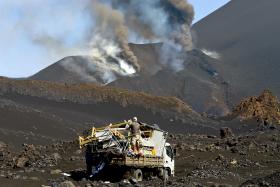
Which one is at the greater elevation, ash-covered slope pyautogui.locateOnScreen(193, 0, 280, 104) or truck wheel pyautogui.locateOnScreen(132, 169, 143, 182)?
ash-covered slope pyautogui.locateOnScreen(193, 0, 280, 104)

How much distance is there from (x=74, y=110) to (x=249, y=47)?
99.2m

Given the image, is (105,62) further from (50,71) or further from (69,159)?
(69,159)

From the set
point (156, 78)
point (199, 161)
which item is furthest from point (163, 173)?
point (156, 78)

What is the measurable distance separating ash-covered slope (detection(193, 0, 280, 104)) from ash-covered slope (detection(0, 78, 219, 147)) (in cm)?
4906

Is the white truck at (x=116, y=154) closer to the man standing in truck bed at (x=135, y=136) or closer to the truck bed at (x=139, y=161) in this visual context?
the truck bed at (x=139, y=161)

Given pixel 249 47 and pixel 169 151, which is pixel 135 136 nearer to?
pixel 169 151

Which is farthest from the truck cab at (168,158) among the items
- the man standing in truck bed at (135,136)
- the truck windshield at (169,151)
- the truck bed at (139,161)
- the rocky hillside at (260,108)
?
the rocky hillside at (260,108)

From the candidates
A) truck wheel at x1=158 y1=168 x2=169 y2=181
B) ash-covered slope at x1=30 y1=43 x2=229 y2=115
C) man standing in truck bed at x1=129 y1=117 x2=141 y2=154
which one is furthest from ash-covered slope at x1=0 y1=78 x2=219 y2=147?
man standing in truck bed at x1=129 y1=117 x2=141 y2=154

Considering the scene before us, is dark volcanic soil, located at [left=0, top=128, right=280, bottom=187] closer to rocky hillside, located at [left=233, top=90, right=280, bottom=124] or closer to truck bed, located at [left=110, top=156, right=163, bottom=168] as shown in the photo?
truck bed, located at [left=110, top=156, right=163, bottom=168]

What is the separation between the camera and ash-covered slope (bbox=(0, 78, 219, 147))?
6231cm

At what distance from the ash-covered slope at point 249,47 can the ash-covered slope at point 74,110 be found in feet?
161

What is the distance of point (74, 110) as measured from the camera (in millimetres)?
78312

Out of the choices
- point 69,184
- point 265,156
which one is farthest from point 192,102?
point 69,184

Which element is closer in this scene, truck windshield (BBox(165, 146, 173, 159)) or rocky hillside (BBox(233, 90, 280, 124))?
truck windshield (BBox(165, 146, 173, 159))
